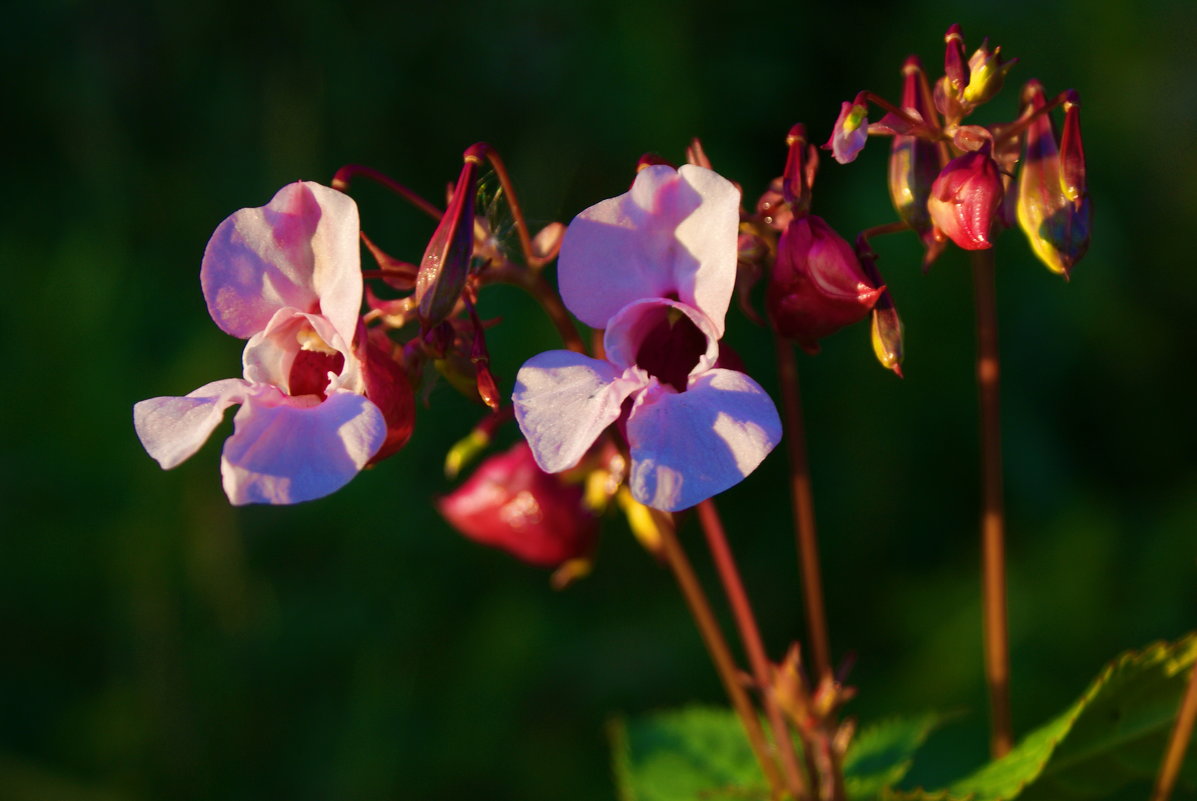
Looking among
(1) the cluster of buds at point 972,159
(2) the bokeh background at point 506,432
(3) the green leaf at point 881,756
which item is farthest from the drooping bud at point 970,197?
(2) the bokeh background at point 506,432

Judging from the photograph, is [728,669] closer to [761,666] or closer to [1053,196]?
[761,666]

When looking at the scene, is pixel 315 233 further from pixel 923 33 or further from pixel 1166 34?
pixel 1166 34

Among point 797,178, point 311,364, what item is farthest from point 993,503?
point 311,364

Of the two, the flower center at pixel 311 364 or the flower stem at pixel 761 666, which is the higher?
the flower center at pixel 311 364

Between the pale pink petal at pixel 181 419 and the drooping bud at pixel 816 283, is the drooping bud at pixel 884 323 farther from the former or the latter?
the pale pink petal at pixel 181 419

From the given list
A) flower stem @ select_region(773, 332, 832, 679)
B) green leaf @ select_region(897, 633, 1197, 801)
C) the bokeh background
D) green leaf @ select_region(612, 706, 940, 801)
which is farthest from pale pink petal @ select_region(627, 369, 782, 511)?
the bokeh background

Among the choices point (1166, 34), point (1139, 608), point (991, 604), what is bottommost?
point (1139, 608)

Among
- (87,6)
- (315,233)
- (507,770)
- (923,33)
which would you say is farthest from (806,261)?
(87,6)
